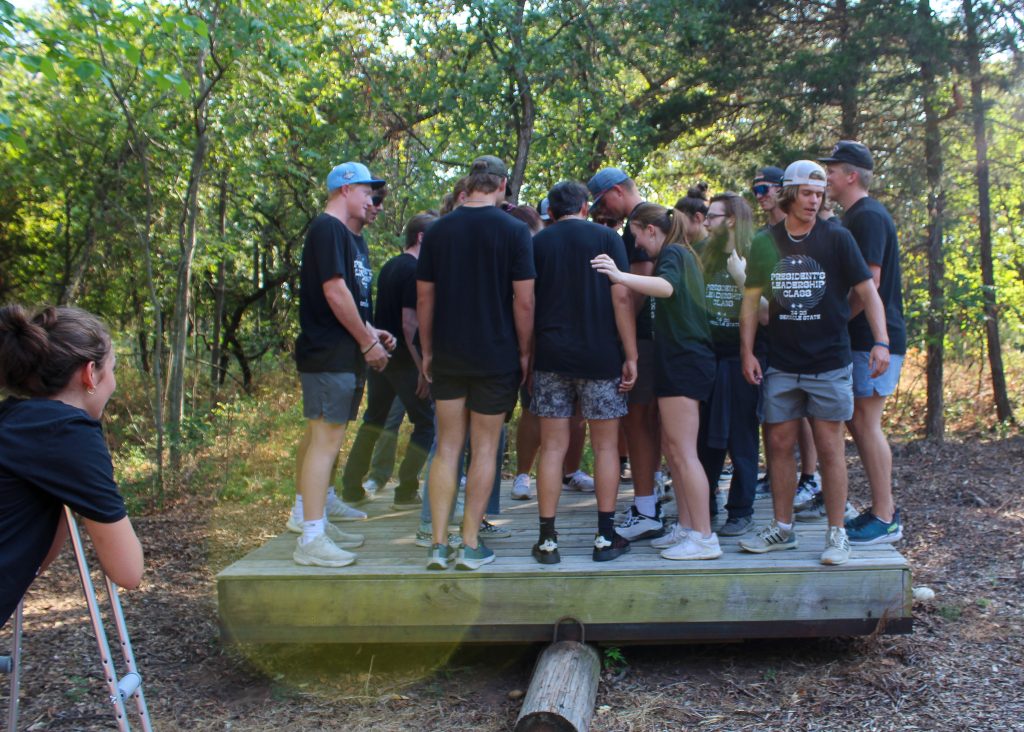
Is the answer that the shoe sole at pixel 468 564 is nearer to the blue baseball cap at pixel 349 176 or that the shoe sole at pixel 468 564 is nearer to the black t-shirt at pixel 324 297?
the black t-shirt at pixel 324 297

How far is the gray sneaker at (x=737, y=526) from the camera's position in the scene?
4809 millimetres

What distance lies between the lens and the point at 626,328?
4.27m

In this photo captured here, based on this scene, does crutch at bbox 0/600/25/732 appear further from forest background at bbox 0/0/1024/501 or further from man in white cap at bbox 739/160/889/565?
forest background at bbox 0/0/1024/501

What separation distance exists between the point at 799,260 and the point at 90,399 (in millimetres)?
3223

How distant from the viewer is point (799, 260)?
4.26 m

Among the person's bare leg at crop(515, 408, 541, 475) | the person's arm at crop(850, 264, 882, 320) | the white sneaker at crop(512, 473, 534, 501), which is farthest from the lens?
the white sneaker at crop(512, 473, 534, 501)

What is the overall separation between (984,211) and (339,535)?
10243mm

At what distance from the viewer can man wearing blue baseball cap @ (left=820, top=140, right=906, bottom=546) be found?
15.4 ft

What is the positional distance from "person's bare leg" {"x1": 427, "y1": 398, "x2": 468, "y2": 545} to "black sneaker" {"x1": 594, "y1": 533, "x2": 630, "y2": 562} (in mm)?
752

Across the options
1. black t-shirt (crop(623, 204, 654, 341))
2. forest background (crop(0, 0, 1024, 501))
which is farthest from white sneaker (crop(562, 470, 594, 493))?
forest background (crop(0, 0, 1024, 501))

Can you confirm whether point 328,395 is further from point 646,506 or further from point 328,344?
point 646,506

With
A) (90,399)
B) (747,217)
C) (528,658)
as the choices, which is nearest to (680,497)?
(528,658)

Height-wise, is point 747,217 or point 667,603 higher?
point 747,217

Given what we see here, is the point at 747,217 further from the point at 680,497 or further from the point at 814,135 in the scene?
the point at 814,135
